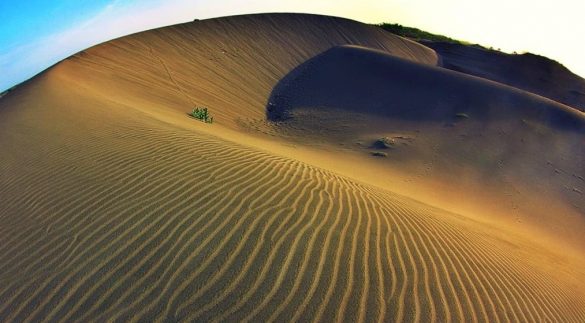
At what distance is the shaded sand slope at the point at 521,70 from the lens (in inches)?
1023

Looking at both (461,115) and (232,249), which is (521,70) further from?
(232,249)

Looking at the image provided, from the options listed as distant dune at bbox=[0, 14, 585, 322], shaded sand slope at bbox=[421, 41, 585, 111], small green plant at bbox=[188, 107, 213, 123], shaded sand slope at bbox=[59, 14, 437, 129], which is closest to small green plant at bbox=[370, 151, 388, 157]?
distant dune at bbox=[0, 14, 585, 322]

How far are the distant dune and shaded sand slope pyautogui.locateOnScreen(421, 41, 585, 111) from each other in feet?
43.2

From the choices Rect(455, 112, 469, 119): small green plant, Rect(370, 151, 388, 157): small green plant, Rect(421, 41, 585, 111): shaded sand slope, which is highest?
Rect(421, 41, 585, 111): shaded sand slope

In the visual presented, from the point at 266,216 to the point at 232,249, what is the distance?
2.38ft

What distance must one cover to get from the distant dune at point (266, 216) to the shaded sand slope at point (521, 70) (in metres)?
13.2

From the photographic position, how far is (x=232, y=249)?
13.1ft

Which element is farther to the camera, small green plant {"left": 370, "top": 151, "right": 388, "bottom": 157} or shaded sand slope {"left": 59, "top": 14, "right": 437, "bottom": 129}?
shaded sand slope {"left": 59, "top": 14, "right": 437, "bottom": 129}

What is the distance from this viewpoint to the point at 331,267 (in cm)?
389

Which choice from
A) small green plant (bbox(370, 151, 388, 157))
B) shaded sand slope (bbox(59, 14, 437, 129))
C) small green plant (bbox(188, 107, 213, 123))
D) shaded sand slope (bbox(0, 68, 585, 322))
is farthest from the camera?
shaded sand slope (bbox(59, 14, 437, 129))

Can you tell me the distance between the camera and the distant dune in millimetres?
3561

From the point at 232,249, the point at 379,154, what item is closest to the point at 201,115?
the point at 379,154

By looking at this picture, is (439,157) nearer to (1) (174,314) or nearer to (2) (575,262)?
(2) (575,262)

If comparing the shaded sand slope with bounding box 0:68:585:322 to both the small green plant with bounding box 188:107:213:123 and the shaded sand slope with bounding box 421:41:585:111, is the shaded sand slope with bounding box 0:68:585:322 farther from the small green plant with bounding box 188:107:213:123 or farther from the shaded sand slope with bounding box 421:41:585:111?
the shaded sand slope with bounding box 421:41:585:111
